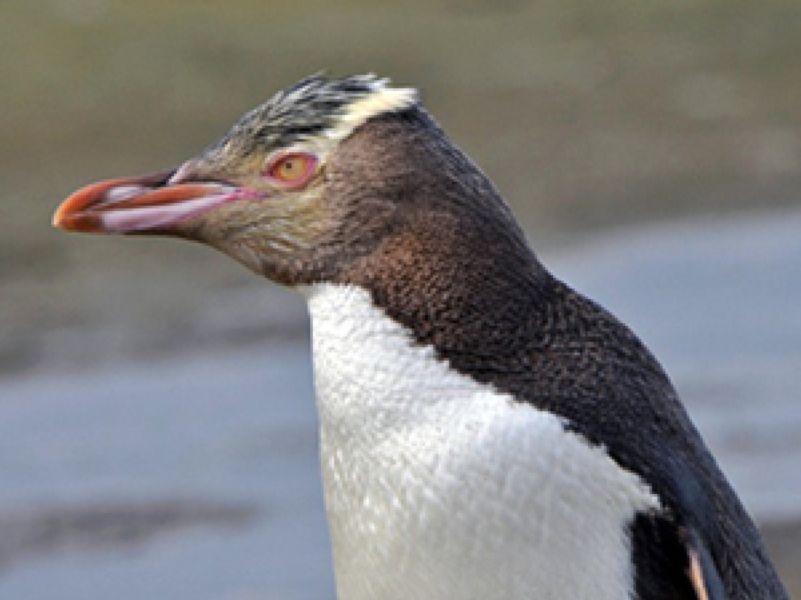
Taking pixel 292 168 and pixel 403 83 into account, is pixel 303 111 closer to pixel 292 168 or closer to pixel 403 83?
pixel 292 168

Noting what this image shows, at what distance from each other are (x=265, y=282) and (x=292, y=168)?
5790mm

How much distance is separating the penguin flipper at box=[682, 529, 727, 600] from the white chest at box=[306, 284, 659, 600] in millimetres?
73

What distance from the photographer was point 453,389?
326cm

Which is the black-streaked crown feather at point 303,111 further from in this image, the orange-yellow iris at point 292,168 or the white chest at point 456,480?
the white chest at point 456,480

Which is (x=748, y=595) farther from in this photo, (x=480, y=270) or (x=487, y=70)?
(x=487, y=70)

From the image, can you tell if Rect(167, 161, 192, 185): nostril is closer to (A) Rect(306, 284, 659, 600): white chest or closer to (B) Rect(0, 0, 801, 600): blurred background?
(A) Rect(306, 284, 659, 600): white chest

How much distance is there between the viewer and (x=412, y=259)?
10.9 feet

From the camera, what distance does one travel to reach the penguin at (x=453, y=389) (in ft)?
10.6

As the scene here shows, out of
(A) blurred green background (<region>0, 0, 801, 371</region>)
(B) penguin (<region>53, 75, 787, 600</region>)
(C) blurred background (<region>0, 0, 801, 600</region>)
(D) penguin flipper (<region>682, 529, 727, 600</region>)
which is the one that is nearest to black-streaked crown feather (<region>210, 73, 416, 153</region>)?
(B) penguin (<region>53, 75, 787, 600</region>)

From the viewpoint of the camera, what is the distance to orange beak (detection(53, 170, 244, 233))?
345cm

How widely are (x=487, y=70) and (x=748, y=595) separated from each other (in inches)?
333

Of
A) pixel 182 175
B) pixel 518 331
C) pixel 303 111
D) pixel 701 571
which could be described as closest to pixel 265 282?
pixel 182 175

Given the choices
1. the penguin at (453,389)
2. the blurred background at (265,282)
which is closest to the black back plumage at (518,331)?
the penguin at (453,389)

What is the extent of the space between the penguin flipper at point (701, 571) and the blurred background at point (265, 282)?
3.43 m
